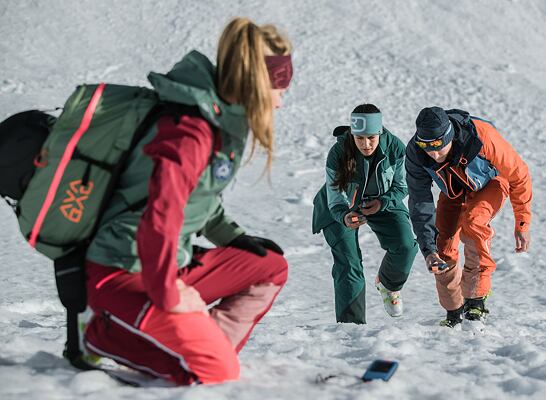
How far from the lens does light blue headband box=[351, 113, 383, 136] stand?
213 inches

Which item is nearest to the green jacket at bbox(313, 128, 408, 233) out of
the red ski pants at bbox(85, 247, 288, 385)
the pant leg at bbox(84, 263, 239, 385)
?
the red ski pants at bbox(85, 247, 288, 385)

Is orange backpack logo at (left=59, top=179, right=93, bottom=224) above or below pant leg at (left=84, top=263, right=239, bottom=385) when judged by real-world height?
above

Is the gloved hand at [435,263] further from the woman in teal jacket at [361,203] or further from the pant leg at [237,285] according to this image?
the pant leg at [237,285]

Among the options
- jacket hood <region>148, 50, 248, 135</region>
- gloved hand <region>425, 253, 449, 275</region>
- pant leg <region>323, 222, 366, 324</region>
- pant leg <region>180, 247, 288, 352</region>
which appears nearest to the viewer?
jacket hood <region>148, 50, 248, 135</region>

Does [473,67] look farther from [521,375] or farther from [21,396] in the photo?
[21,396]

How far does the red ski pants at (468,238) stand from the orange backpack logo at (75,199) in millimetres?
3434

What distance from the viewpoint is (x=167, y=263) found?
2740mm

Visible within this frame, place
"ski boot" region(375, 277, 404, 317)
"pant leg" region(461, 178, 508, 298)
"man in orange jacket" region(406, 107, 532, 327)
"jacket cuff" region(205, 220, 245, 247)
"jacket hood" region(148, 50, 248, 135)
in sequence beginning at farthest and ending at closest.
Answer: "ski boot" region(375, 277, 404, 317) → "pant leg" region(461, 178, 508, 298) → "man in orange jacket" region(406, 107, 532, 327) → "jacket cuff" region(205, 220, 245, 247) → "jacket hood" region(148, 50, 248, 135)

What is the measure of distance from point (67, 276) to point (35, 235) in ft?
0.73

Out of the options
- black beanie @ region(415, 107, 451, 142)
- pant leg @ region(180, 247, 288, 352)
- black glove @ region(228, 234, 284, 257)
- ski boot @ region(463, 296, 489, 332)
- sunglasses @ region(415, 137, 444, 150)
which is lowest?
ski boot @ region(463, 296, 489, 332)

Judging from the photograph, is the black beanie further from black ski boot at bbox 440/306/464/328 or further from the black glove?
the black glove

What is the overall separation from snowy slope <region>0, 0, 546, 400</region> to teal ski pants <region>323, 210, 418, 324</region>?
22 cm

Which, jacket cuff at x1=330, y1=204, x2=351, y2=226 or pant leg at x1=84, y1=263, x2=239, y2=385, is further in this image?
jacket cuff at x1=330, y1=204, x2=351, y2=226

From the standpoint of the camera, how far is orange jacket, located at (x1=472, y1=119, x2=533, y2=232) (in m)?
5.22
